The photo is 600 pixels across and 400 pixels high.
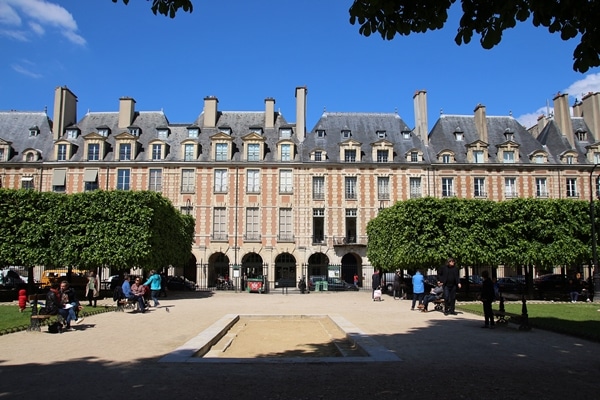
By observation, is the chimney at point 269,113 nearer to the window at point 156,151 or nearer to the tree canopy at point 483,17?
the window at point 156,151

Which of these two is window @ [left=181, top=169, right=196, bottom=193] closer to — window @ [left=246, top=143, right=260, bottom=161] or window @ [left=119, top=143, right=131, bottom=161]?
window @ [left=119, top=143, right=131, bottom=161]

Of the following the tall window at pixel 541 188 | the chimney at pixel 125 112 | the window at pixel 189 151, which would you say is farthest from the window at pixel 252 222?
the tall window at pixel 541 188

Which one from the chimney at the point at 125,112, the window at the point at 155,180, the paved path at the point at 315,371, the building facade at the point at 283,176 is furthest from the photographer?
the chimney at the point at 125,112

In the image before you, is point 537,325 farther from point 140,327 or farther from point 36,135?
point 36,135

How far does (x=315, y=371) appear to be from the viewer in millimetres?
7012

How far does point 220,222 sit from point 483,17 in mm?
32782

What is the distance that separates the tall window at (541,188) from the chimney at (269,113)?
20.3 m

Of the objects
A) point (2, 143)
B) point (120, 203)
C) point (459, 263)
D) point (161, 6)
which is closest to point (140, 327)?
point (161, 6)

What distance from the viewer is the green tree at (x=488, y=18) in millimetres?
5320

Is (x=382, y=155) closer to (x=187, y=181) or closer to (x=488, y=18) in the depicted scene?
(x=187, y=181)

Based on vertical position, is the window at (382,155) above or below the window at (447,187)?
above

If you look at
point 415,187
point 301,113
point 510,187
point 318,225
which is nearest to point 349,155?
point 301,113

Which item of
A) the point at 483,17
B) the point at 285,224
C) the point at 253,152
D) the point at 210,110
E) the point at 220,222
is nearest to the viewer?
the point at 483,17

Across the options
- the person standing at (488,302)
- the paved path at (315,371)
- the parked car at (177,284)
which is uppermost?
the person standing at (488,302)
